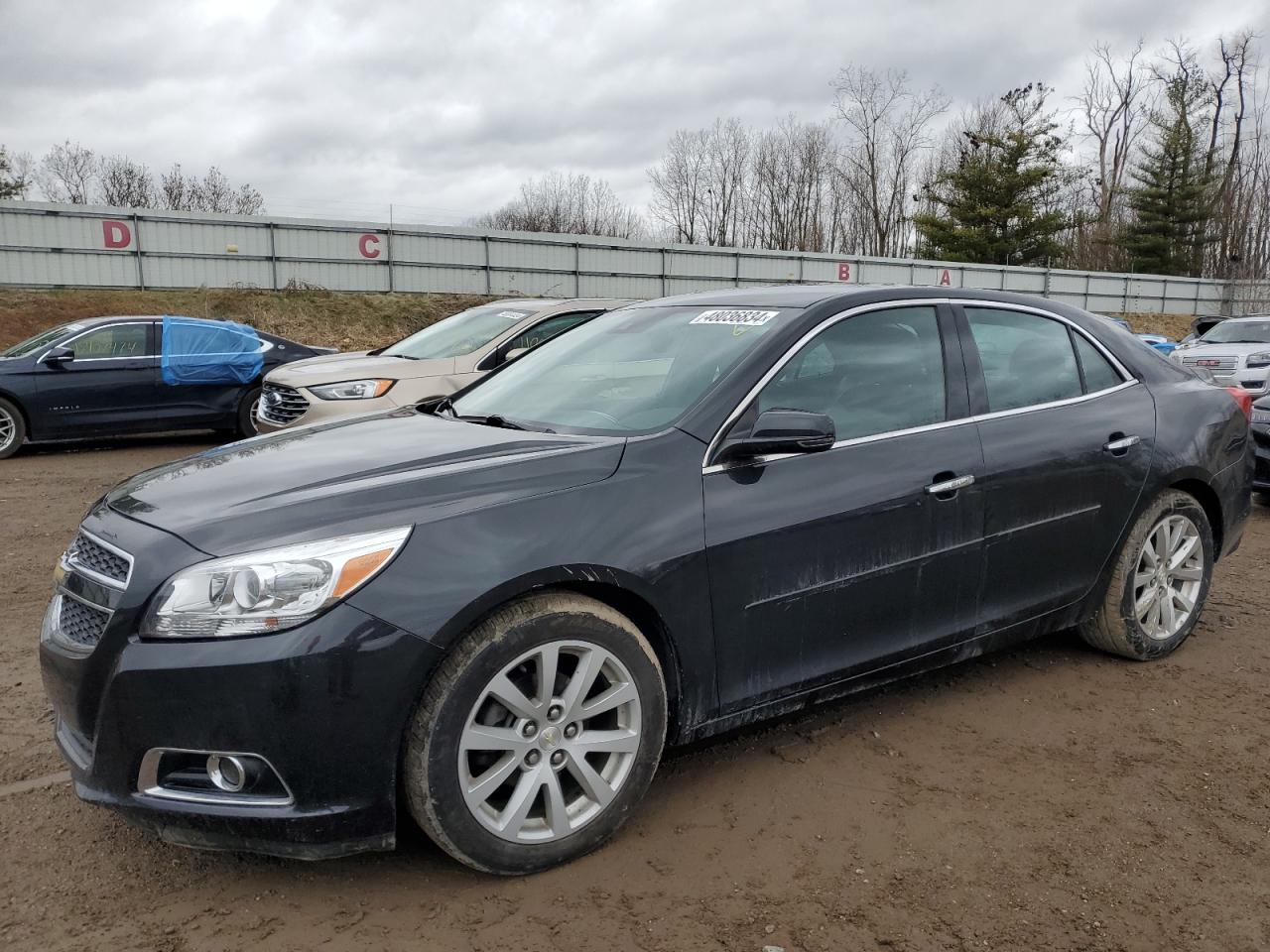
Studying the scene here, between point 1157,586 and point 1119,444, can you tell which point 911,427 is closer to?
point 1119,444

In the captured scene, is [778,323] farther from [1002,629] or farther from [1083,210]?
[1083,210]

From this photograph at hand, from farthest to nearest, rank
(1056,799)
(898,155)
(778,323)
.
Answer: (898,155)
(778,323)
(1056,799)

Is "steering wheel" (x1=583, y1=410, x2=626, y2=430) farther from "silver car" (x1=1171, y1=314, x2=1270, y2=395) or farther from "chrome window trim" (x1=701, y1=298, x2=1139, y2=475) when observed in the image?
"silver car" (x1=1171, y1=314, x2=1270, y2=395)

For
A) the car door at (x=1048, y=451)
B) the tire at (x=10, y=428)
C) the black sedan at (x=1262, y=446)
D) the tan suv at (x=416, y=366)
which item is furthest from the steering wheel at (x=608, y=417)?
the tire at (x=10, y=428)

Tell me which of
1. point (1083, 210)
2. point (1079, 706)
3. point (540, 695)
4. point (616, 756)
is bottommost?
point (1079, 706)

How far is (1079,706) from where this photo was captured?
12.8ft

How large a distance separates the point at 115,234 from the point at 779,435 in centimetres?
2291

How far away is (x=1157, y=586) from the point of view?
4.34 metres

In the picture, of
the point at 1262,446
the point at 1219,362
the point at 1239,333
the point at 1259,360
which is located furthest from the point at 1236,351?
the point at 1262,446

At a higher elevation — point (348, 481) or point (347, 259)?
point (347, 259)

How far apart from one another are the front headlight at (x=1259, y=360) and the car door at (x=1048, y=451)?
1233 centimetres

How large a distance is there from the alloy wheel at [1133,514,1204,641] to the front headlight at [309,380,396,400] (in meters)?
5.81

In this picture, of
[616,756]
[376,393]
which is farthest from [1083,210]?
[616,756]

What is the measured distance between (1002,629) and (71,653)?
3135mm
